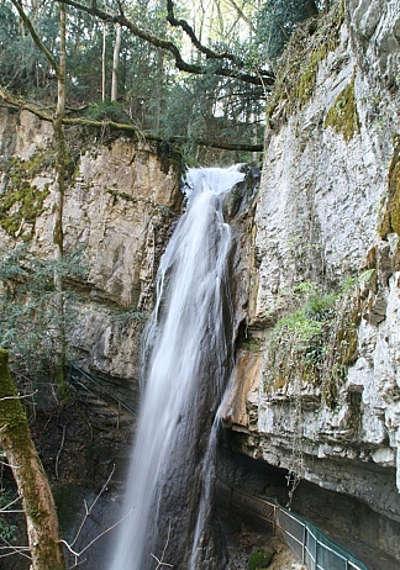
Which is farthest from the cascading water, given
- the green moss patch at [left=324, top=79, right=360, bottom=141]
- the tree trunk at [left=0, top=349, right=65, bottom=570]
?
the tree trunk at [left=0, top=349, right=65, bottom=570]

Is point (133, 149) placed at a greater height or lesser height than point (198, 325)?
greater

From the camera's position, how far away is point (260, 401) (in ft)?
22.9

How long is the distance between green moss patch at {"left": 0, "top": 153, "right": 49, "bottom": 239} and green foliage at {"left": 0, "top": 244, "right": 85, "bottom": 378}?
163 centimetres

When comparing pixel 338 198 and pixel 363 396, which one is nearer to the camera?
pixel 363 396

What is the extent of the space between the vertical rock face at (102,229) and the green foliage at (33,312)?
0.62m

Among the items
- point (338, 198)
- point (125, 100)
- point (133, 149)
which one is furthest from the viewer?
point (125, 100)

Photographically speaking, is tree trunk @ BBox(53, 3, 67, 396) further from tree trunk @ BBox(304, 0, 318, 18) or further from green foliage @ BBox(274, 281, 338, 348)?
tree trunk @ BBox(304, 0, 318, 18)

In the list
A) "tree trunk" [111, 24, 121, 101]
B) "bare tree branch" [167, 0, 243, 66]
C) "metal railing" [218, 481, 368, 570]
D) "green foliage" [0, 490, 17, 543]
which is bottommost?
"green foliage" [0, 490, 17, 543]

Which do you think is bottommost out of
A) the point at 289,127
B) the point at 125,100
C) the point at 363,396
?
the point at 363,396

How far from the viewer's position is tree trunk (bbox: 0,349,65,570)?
4008 millimetres

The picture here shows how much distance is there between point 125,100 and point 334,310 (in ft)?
38.9

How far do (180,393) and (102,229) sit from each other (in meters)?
4.45

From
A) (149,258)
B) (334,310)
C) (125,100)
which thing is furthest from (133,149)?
(334,310)

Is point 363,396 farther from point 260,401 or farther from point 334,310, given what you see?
point 260,401
